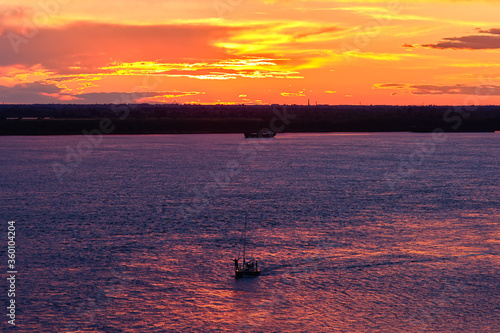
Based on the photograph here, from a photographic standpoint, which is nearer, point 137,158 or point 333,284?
point 333,284

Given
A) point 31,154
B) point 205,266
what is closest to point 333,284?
point 205,266

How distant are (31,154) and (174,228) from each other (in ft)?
376

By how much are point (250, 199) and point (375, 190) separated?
71.8 feet

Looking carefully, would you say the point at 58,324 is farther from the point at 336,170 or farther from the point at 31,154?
the point at 31,154

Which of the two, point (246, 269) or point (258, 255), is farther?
point (258, 255)

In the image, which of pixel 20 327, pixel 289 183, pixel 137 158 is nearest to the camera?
pixel 20 327

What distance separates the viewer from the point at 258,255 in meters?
46.4

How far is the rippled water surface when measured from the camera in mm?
33906

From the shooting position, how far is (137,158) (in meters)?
142

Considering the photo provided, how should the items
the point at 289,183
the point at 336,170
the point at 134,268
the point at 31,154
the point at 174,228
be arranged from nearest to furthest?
the point at 134,268 < the point at 174,228 < the point at 289,183 < the point at 336,170 < the point at 31,154

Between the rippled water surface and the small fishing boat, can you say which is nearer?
the rippled water surface

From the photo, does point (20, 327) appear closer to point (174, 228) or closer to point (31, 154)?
point (174, 228)

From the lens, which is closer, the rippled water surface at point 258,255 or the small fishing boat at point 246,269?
the rippled water surface at point 258,255

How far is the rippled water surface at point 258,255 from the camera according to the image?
33906 millimetres
